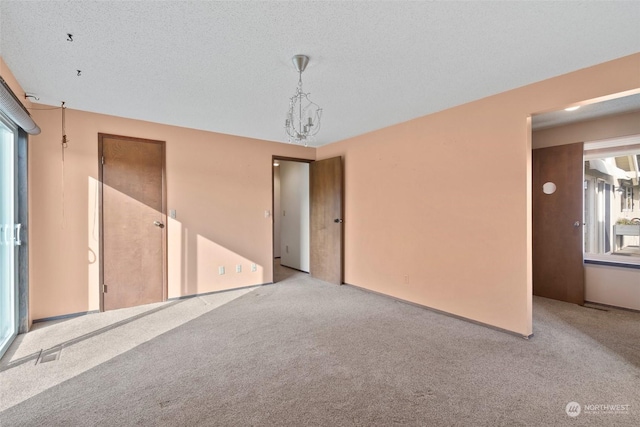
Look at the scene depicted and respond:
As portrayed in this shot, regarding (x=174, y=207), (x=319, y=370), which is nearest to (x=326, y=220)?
(x=174, y=207)

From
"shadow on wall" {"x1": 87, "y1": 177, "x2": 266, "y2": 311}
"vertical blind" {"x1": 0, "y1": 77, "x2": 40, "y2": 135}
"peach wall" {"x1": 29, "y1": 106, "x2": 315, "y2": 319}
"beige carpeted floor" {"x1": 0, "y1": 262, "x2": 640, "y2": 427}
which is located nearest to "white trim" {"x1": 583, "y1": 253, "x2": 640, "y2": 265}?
"beige carpeted floor" {"x1": 0, "y1": 262, "x2": 640, "y2": 427}

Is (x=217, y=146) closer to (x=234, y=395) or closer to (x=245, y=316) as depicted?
(x=245, y=316)

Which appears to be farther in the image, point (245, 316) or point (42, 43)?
point (245, 316)

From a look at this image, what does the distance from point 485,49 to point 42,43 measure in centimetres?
326

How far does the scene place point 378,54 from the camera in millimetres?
2191

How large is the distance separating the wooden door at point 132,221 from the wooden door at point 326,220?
251cm

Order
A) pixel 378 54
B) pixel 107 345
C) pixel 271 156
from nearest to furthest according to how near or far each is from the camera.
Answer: pixel 378 54 < pixel 107 345 < pixel 271 156

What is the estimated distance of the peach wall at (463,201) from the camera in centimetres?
275

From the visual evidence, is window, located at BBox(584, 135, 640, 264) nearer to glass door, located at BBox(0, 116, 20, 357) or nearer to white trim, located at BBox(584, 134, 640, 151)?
white trim, located at BBox(584, 134, 640, 151)

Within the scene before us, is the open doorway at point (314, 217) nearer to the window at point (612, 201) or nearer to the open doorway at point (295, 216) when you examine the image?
the open doorway at point (295, 216)

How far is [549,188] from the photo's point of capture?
13.5 feet

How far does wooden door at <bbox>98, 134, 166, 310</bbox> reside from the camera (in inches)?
141

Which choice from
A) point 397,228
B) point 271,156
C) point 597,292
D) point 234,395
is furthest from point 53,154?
point 597,292

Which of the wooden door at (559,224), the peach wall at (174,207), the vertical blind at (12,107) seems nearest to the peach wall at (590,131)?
the wooden door at (559,224)
